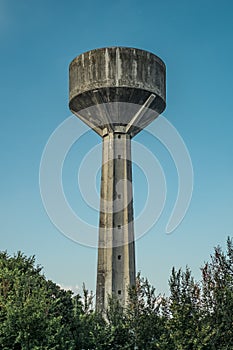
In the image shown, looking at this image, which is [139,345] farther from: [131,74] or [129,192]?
[131,74]

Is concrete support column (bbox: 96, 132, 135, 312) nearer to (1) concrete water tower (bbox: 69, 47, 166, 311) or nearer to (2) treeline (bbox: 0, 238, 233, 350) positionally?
(1) concrete water tower (bbox: 69, 47, 166, 311)

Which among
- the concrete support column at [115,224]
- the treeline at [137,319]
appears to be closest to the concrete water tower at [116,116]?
the concrete support column at [115,224]

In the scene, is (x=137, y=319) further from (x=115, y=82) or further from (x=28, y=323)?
(x=115, y=82)

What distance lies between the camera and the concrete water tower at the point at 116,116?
116ft

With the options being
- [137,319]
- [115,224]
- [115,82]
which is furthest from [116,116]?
[137,319]

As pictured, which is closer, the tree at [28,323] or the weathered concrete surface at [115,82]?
the tree at [28,323]

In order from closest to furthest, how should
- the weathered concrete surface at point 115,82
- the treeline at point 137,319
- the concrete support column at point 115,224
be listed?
the treeline at point 137,319, the concrete support column at point 115,224, the weathered concrete surface at point 115,82

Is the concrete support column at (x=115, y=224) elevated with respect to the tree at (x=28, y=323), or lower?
elevated

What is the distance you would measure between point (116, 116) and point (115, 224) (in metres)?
6.65

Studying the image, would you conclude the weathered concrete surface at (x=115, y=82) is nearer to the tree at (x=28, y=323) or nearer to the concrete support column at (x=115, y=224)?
the concrete support column at (x=115, y=224)

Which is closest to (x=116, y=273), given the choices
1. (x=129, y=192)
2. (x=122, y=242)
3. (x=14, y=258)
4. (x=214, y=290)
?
(x=122, y=242)

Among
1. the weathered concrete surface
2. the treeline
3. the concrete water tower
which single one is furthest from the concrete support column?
the treeline

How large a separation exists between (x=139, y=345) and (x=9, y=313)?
506 cm

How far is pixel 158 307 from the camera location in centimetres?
2308
